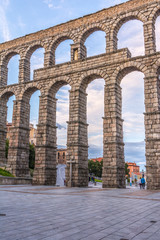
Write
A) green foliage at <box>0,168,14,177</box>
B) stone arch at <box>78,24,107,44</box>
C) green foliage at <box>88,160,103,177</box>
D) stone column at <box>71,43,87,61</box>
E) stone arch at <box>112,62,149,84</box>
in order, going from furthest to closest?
green foliage at <box>88,160,103,177</box> < stone column at <box>71,43,87,61</box> < stone arch at <box>78,24,107,44</box> < green foliage at <box>0,168,14,177</box> < stone arch at <box>112,62,149,84</box>

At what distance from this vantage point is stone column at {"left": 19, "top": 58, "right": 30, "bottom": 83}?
28977 millimetres

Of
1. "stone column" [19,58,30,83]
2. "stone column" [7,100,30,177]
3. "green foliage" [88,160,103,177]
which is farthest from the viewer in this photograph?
"green foliage" [88,160,103,177]

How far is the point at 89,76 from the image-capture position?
2420 cm

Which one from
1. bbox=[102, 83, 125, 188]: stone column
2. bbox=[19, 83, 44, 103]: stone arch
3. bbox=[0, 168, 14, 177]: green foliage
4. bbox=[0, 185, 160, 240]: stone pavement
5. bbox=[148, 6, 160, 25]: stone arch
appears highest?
bbox=[148, 6, 160, 25]: stone arch

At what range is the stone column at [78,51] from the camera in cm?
2544

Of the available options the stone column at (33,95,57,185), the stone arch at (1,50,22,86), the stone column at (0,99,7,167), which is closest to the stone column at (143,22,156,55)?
the stone column at (33,95,57,185)

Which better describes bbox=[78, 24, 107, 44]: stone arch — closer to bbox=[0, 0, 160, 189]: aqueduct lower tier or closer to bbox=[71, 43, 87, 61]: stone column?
bbox=[0, 0, 160, 189]: aqueduct lower tier

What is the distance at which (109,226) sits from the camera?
5719mm

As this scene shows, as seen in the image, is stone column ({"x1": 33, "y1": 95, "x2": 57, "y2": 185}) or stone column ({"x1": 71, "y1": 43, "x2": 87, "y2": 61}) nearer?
stone column ({"x1": 33, "y1": 95, "x2": 57, "y2": 185})

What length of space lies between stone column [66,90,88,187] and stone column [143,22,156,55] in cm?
759

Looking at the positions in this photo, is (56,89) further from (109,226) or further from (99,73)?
(109,226)

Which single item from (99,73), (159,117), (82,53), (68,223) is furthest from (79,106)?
(68,223)

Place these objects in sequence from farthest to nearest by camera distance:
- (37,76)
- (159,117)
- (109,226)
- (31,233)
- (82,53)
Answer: (37,76) < (82,53) < (159,117) < (109,226) < (31,233)

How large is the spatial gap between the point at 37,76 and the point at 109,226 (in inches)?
933
